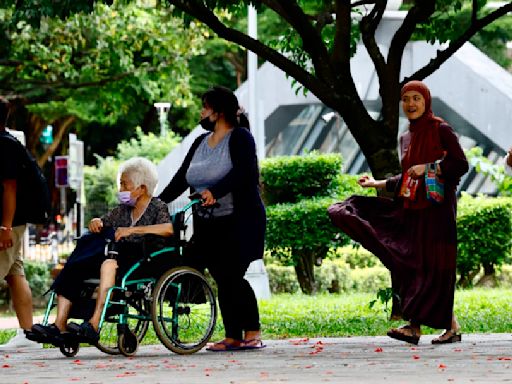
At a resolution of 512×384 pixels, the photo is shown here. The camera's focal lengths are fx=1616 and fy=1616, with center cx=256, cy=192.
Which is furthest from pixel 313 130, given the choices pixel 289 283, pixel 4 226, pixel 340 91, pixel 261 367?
pixel 261 367

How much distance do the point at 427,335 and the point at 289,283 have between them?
43.2 feet

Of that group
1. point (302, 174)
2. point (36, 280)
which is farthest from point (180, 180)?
point (36, 280)

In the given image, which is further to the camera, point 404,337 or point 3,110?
point 3,110

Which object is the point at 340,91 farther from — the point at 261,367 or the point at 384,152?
the point at 261,367

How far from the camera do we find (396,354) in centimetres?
973

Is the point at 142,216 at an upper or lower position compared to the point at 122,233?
upper

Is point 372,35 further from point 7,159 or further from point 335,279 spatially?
point 335,279

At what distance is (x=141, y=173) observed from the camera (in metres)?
10.6

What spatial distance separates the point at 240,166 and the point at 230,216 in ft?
1.10

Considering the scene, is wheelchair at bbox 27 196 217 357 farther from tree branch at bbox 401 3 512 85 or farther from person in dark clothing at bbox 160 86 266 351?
tree branch at bbox 401 3 512 85

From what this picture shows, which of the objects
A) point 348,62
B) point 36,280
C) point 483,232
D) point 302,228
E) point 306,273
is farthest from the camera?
point 36,280

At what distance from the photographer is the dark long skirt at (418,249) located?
10594mm

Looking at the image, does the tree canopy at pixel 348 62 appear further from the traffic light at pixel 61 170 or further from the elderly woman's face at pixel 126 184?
the traffic light at pixel 61 170

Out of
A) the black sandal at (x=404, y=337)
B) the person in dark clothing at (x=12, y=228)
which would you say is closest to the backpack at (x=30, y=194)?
the person in dark clothing at (x=12, y=228)
